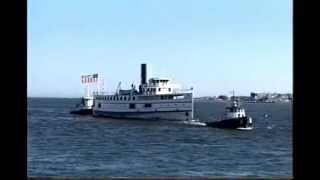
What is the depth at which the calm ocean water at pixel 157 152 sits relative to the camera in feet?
77.3

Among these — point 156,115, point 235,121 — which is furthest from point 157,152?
point 156,115

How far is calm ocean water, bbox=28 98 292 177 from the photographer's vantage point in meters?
23.6

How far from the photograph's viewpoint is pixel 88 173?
2216cm

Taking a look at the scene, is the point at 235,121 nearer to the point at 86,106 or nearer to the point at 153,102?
the point at 153,102

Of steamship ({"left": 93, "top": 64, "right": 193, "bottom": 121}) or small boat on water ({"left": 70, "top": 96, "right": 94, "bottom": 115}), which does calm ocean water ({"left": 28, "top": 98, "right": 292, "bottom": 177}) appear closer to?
steamship ({"left": 93, "top": 64, "right": 193, "bottom": 121})

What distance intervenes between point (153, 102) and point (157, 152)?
22026 millimetres

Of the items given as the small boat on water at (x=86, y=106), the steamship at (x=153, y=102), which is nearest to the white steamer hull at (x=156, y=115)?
the steamship at (x=153, y=102)

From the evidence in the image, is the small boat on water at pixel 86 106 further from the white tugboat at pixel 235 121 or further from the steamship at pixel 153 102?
the white tugboat at pixel 235 121

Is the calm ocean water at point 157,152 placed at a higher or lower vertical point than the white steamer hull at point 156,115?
lower

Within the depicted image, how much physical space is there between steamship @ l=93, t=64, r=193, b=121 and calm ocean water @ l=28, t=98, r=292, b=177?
153cm

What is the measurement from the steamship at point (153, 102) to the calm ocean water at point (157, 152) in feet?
5.03

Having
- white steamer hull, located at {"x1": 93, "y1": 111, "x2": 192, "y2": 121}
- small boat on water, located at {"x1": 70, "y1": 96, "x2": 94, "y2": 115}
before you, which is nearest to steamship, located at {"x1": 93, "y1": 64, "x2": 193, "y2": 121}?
white steamer hull, located at {"x1": 93, "y1": 111, "x2": 192, "y2": 121}
